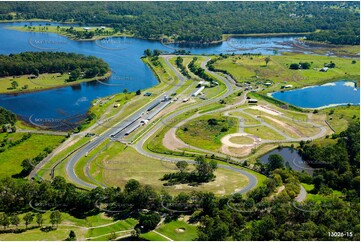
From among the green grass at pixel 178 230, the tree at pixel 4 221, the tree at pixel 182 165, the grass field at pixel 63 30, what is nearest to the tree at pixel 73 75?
the grass field at pixel 63 30

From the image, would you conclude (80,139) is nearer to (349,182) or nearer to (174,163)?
(174,163)

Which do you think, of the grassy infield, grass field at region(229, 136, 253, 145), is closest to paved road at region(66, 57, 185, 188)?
the grassy infield

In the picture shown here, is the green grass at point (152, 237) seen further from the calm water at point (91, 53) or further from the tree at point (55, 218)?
the calm water at point (91, 53)

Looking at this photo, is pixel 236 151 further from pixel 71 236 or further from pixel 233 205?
pixel 71 236

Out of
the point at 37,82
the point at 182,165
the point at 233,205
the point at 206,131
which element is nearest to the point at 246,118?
the point at 206,131

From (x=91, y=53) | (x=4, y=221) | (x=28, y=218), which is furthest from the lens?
(x=91, y=53)

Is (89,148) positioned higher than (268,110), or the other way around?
(268,110)

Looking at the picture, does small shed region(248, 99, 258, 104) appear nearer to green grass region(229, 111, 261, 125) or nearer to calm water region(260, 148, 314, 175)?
green grass region(229, 111, 261, 125)
